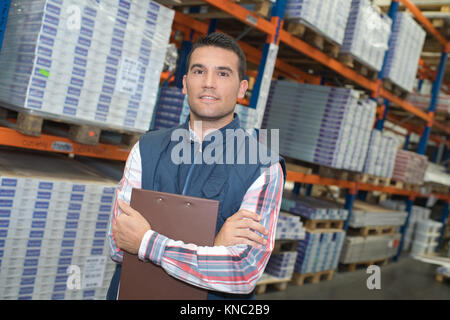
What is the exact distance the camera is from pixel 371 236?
719cm

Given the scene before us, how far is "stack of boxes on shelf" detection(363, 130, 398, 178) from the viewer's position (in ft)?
20.5

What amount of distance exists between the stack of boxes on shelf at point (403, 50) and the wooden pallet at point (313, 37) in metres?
1.32

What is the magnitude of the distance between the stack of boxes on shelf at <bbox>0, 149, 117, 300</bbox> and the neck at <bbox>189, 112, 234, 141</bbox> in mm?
1466

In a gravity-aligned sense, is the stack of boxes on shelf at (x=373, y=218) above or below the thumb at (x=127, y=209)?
below

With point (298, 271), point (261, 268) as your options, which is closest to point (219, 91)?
point (261, 268)

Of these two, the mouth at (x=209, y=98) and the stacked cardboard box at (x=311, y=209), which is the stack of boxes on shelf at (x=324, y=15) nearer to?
the stacked cardboard box at (x=311, y=209)

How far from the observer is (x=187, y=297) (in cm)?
159

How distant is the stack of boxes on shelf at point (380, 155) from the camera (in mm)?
6238

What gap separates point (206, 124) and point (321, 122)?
391 centimetres

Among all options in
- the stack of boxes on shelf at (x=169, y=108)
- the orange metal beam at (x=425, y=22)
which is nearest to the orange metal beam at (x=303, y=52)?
the stack of boxes on shelf at (x=169, y=108)

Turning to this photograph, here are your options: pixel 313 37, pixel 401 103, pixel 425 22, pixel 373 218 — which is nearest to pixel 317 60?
pixel 313 37

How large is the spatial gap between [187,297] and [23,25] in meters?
2.26

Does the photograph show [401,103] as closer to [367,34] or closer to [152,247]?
[367,34]

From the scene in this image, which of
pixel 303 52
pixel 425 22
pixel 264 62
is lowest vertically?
pixel 264 62
